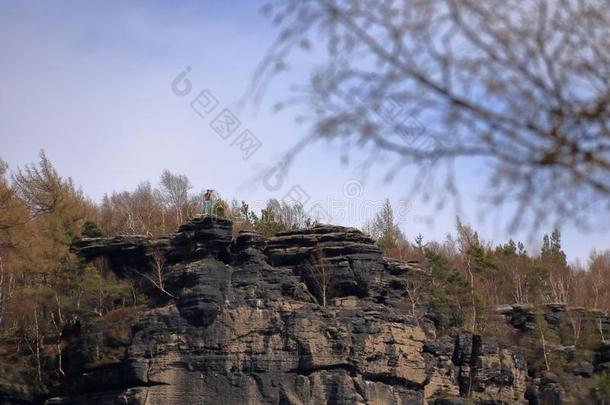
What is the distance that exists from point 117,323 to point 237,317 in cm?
312

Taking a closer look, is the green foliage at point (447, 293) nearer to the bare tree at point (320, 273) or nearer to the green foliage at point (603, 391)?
the bare tree at point (320, 273)

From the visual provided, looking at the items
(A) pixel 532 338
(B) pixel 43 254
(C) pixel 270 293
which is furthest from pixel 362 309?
(B) pixel 43 254

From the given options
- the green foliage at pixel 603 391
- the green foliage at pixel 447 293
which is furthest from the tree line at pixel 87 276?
the green foliage at pixel 603 391

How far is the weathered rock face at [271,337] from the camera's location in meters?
22.0

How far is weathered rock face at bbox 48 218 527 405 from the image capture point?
21969 mm

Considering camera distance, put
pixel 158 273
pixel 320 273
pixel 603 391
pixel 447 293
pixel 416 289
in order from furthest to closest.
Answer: pixel 447 293 → pixel 416 289 → pixel 320 273 → pixel 158 273 → pixel 603 391

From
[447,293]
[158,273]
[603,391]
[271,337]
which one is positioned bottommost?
[603,391]

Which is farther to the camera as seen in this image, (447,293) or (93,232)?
(447,293)

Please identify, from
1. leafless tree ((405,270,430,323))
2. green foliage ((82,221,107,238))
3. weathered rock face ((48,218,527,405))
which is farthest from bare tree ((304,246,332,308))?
green foliage ((82,221,107,238))

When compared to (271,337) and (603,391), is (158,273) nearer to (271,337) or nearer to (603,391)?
(271,337)

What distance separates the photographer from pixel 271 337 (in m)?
22.4

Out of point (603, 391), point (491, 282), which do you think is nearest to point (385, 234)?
point (491, 282)

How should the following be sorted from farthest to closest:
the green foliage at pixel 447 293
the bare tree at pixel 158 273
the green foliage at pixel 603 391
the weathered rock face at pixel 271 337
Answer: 1. the green foliage at pixel 447 293
2. the bare tree at pixel 158 273
3. the weathered rock face at pixel 271 337
4. the green foliage at pixel 603 391

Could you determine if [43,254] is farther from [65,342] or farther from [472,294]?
[472,294]
